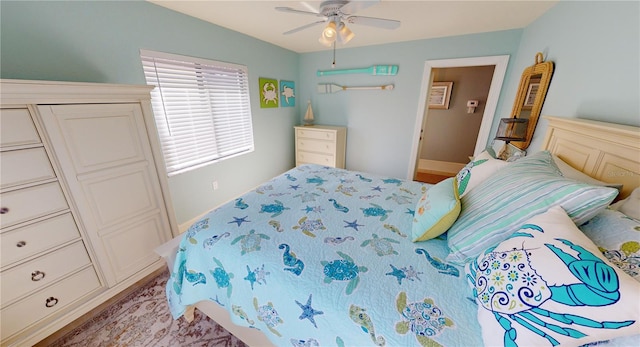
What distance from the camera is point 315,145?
3.46 metres

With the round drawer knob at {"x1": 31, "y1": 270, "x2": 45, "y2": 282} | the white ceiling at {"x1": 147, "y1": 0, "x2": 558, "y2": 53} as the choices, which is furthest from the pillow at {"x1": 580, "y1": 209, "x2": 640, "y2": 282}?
the round drawer knob at {"x1": 31, "y1": 270, "x2": 45, "y2": 282}

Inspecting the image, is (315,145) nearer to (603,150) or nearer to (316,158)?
(316,158)

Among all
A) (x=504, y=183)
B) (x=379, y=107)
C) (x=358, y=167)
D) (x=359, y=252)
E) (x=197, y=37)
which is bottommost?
(x=358, y=167)

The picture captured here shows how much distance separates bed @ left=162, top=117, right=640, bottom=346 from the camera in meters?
0.55

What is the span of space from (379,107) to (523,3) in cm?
170

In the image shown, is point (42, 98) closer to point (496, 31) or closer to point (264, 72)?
point (264, 72)

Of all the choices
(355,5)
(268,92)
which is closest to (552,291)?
(355,5)

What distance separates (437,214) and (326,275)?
0.60m

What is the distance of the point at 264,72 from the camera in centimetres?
298

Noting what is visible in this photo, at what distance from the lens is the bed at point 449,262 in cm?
55

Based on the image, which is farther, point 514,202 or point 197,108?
point 197,108

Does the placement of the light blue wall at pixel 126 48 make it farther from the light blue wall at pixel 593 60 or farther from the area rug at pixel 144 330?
→ the light blue wall at pixel 593 60

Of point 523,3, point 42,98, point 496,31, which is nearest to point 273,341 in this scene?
point 42,98

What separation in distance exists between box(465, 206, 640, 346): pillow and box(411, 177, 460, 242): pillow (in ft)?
0.92
